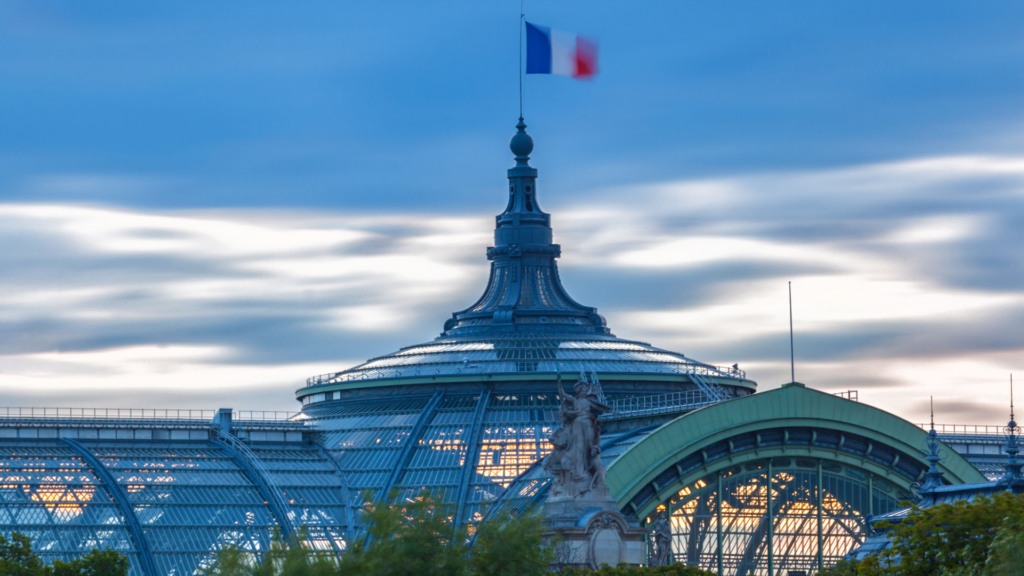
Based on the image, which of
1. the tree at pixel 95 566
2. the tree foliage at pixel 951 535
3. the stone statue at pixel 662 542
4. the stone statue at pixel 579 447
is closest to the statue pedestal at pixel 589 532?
the stone statue at pixel 579 447

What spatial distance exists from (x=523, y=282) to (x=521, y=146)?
9.50 metres

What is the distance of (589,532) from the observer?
98938 mm

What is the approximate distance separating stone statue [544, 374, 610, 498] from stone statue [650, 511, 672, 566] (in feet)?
38.6

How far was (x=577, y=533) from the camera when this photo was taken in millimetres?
98625

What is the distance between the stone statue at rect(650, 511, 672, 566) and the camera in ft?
373

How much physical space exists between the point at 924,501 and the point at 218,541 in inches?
1448

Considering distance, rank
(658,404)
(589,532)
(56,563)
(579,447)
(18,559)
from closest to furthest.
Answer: (579,447), (589,532), (18,559), (56,563), (658,404)

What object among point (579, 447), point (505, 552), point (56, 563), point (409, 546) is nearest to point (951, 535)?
point (579, 447)

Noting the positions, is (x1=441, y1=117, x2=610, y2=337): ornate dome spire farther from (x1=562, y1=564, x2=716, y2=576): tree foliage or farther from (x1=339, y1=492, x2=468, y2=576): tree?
(x1=339, y1=492, x2=468, y2=576): tree

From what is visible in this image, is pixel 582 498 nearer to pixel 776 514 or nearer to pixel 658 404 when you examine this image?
pixel 776 514

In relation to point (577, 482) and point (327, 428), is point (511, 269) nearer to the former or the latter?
point (327, 428)

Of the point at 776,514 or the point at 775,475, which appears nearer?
the point at 776,514

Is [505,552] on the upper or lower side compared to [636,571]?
lower

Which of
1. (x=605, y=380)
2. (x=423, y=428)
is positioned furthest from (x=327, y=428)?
(x=605, y=380)
